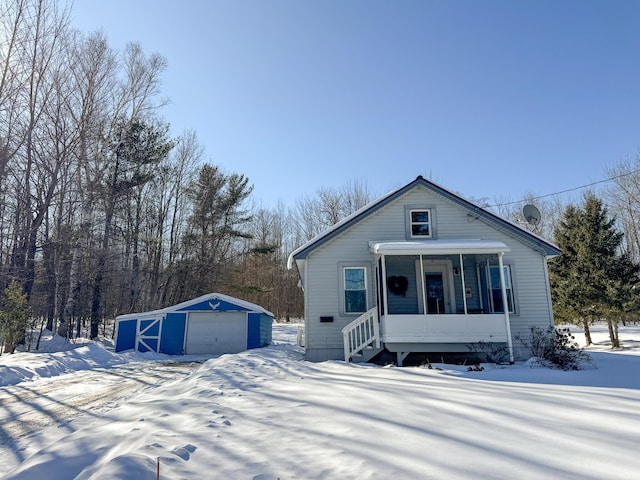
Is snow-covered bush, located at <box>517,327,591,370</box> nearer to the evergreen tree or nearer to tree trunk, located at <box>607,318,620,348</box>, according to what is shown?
the evergreen tree

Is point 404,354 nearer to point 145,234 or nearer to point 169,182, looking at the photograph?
point 145,234

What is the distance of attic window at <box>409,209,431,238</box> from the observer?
39.6 ft

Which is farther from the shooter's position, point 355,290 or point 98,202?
point 98,202

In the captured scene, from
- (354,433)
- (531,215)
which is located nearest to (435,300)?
(531,215)

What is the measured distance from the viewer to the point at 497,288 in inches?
455

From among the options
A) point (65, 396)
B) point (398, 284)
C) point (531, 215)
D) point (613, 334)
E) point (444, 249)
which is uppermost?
point (531, 215)

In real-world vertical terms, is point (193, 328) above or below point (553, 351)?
above

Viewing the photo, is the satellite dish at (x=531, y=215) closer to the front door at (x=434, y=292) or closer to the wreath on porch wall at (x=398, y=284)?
the front door at (x=434, y=292)

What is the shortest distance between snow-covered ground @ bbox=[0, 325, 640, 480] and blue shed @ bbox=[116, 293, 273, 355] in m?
11.5

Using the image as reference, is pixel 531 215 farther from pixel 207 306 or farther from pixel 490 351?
pixel 207 306

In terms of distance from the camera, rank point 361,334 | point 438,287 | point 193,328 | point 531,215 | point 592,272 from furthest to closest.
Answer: point 193,328, point 592,272, point 531,215, point 438,287, point 361,334

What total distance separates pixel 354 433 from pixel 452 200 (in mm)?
9929

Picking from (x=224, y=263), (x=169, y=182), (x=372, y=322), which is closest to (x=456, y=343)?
(x=372, y=322)

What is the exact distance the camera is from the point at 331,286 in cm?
1155
